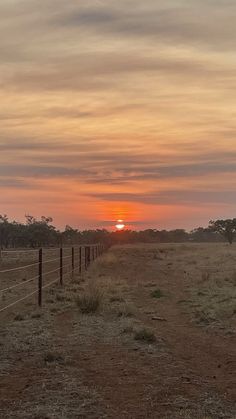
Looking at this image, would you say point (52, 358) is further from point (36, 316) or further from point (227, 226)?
point (227, 226)

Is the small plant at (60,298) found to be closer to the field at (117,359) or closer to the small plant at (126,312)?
the field at (117,359)

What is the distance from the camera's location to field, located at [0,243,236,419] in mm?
6668

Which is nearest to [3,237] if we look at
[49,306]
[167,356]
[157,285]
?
[157,285]

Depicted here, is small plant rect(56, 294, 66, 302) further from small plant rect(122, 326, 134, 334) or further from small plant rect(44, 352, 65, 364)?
small plant rect(44, 352, 65, 364)

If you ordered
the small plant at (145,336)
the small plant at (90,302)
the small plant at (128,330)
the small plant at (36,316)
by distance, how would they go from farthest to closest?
1. the small plant at (90,302)
2. the small plant at (36,316)
3. the small plant at (128,330)
4. the small plant at (145,336)

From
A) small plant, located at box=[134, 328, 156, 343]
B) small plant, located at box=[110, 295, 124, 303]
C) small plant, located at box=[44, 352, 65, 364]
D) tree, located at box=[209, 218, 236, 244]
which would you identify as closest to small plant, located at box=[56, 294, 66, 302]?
small plant, located at box=[110, 295, 124, 303]

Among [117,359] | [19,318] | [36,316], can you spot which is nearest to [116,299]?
[36,316]

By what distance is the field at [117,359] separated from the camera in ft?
21.9

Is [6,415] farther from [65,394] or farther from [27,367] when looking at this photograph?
[27,367]

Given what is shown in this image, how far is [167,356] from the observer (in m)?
9.55

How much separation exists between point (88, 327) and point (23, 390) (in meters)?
5.20

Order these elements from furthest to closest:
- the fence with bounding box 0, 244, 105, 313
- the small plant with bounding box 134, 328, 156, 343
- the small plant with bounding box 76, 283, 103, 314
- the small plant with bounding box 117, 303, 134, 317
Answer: the fence with bounding box 0, 244, 105, 313, the small plant with bounding box 76, 283, 103, 314, the small plant with bounding box 117, 303, 134, 317, the small plant with bounding box 134, 328, 156, 343

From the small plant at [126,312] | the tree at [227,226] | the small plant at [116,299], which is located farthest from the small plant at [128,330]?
the tree at [227,226]

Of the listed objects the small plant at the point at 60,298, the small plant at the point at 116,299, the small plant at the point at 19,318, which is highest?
the small plant at the point at 60,298
